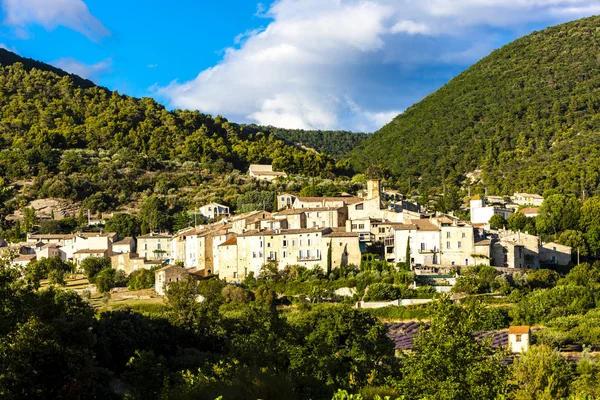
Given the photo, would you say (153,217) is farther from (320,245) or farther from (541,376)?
(541,376)

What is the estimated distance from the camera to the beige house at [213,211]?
8488cm

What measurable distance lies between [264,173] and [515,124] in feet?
170

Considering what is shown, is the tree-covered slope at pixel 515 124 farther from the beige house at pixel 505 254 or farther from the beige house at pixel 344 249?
the beige house at pixel 344 249

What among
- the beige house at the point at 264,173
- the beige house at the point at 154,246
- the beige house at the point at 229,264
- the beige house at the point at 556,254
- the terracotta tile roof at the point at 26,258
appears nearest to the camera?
the beige house at the point at 229,264

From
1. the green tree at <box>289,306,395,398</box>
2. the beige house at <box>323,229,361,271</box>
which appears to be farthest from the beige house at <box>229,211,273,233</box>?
the green tree at <box>289,306,395,398</box>

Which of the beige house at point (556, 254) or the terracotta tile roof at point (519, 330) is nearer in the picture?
the terracotta tile roof at point (519, 330)

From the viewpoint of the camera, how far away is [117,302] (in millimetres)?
57250

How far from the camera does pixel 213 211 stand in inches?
3359

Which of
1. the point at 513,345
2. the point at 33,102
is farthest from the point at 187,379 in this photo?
the point at 33,102

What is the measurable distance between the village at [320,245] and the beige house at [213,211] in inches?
330

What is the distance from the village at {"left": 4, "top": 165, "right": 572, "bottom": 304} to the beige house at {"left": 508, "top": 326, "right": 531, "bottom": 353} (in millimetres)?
10258

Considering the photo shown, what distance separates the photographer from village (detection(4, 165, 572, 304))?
192 ft

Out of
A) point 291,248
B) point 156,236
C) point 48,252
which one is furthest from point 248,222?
point 48,252

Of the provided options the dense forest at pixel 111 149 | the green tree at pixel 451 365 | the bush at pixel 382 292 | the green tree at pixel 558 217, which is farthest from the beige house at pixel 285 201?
the green tree at pixel 451 365
